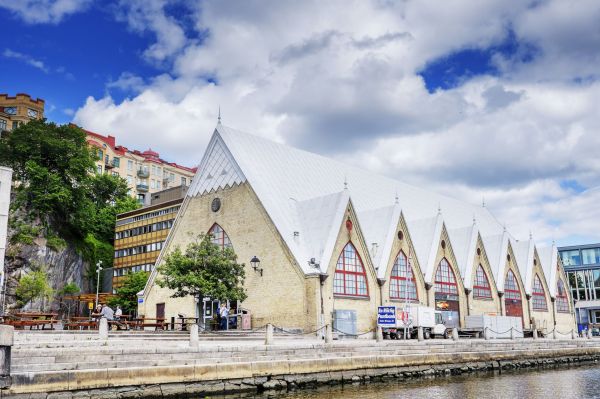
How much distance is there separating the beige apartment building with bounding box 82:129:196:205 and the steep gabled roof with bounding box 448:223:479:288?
5937cm

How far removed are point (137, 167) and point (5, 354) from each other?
97599 millimetres

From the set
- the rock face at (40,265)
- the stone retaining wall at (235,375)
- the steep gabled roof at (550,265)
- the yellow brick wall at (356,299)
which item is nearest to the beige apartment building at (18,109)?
the rock face at (40,265)

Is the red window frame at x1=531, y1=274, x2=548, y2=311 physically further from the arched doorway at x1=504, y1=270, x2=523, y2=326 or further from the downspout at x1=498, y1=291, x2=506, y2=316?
the downspout at x1=498, y1=291, x2=506, y2=316

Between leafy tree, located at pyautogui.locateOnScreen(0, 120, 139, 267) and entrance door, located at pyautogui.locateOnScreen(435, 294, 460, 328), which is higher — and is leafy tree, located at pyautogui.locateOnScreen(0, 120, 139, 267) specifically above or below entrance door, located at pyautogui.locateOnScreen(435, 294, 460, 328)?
above

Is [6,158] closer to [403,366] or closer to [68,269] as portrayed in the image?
[68,269]

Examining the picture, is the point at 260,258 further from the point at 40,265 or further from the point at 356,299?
the point at 40,265

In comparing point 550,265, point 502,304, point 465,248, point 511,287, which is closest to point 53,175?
point 465,248

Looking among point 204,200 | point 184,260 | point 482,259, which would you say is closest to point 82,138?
point 204,200

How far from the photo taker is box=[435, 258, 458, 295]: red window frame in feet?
167

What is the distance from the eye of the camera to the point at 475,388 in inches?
988

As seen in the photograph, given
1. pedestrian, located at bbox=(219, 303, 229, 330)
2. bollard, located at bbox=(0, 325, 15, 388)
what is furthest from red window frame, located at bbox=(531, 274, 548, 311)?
bollard, located at bbox=(0, 325, 15, 388)

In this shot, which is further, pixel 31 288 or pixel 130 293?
pixel 130 293

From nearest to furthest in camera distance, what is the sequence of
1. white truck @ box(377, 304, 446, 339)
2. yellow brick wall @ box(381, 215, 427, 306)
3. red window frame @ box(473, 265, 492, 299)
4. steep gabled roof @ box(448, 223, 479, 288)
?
white truck @ box(377, 304, 446, 339)
yellow brick wall @ box(381, 215, 427, 306)
steep gabled roof @ box(448, 223, 479, 288)
red window frame @ box(473, 265, 492, 299)

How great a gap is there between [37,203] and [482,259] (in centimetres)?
4603
